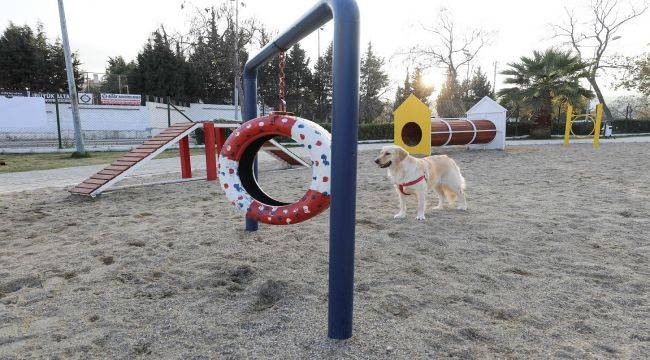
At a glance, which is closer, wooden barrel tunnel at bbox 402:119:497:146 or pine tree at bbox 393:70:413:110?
wooden barrel tunnel at bbox 402:119:497:146

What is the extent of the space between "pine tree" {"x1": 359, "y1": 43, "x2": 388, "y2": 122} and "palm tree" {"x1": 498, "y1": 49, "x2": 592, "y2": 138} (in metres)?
19.1

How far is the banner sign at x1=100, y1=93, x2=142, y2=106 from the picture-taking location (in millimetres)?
24531

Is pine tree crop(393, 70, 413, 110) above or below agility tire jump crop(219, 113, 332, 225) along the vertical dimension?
above

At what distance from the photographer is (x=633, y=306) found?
231 cm

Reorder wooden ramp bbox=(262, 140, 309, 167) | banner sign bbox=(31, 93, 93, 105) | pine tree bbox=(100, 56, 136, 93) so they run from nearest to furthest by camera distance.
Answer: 1. wooden ramp bbox=(262, 140, 309, 167)
2. banner sign bbox=(31, 93, 93, 105)
3. pine tree bbox=(100, 56, 136, 93)

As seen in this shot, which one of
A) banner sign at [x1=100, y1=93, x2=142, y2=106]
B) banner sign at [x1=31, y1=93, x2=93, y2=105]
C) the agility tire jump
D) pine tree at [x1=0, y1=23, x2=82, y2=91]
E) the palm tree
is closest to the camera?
the agility tire jump

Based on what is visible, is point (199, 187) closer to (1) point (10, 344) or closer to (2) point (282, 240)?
(2) point (282, 240)

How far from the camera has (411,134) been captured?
12414 mm

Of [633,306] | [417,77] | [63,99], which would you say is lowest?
[633,306]

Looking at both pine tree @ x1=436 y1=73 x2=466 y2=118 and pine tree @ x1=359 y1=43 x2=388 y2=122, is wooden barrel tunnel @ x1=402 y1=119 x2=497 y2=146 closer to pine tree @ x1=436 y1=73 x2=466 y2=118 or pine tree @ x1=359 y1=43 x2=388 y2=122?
pine tree @ x1=436 y1=73 x2=466 y2=118

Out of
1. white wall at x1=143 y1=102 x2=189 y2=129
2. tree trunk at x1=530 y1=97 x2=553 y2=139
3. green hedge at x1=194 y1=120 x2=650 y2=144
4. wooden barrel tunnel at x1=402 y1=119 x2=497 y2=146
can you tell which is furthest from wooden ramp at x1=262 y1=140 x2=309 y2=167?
white wall at x1=143 y1=102 x2=189 y2=129

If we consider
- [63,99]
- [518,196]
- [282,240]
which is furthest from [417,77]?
[282,240]

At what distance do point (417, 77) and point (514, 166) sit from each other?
110ft

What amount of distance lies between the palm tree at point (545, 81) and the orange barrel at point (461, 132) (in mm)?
7824
